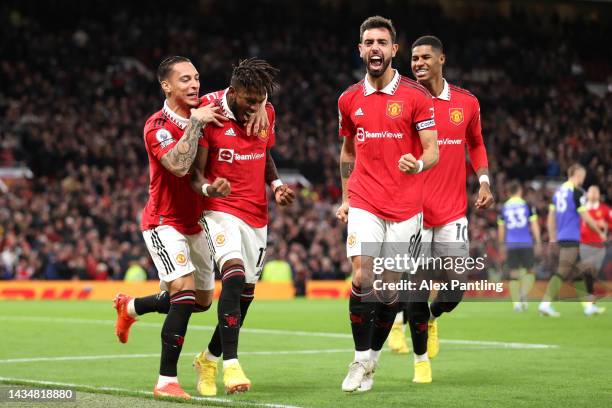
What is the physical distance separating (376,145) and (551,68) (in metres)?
34.9

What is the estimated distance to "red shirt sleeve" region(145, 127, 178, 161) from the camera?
8047 millimetres

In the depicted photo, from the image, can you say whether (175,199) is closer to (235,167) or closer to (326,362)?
(235,167)

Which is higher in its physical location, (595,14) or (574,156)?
(595,14)

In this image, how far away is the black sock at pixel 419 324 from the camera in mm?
9000

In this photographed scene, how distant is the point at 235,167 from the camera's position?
331 inches

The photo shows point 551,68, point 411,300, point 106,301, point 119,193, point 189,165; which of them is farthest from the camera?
point 551,68

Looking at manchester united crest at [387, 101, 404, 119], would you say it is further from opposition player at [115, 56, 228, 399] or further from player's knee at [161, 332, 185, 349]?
player's knee at [161, 332, 185, 349]

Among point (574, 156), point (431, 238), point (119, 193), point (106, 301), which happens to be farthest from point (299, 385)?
point (574, 156)

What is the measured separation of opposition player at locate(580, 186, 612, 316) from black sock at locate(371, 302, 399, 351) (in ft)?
34.2

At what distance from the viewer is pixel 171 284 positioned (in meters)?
8.19

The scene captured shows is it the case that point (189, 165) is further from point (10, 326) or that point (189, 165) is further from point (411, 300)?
point (10, 326)

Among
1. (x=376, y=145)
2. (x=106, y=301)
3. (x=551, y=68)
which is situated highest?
(x=551, y=68)

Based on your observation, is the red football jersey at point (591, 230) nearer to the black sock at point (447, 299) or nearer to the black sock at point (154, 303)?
the black sock at point (447, 299)

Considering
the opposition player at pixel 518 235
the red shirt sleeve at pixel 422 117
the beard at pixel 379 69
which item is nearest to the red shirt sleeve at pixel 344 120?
the beard at pixel 379 69
